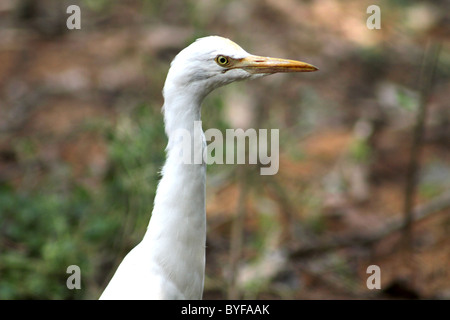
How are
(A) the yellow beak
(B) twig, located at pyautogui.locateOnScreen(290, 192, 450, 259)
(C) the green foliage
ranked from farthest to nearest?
1. (B) twig, located at pyautogui.locateOnScreen(290, 192, 450, 259)
2. (C) the green foliage
3. (A) the yellow beak

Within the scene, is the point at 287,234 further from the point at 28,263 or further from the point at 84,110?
the point at 84,110

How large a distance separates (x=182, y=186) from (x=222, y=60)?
23.2 inches

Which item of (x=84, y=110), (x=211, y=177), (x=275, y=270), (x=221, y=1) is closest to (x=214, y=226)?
(x=211, y=177)

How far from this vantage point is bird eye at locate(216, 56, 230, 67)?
9.30 ft

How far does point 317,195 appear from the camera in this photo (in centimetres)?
592

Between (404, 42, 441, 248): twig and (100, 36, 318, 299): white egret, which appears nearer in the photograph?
(100, 36, 318, 299): white egret

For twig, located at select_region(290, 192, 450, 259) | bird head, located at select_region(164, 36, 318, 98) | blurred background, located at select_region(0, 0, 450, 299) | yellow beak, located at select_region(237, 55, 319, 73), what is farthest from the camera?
twig, located at select_region(290, 192, 450, 259)

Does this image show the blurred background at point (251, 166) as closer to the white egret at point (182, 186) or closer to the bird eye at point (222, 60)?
the white egret at point (182, 186)

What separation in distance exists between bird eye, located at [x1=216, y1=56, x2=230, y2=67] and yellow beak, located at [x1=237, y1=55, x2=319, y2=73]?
0.05 m

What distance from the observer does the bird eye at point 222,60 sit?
112 inches

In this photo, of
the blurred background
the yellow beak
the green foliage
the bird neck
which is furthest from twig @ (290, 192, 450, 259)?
the yellow beak

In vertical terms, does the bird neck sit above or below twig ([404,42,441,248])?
below

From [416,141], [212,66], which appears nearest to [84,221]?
[212,66]

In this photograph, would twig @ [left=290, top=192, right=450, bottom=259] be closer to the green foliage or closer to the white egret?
the green foliage
